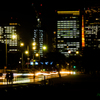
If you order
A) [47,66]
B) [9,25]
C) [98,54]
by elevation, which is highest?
[9,25]

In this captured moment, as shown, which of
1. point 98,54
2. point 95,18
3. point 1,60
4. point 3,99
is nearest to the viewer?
point 3,99

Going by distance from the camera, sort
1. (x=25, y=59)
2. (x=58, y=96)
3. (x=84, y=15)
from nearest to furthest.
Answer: (x=58, y=96)
(x=25, y=59)
(x=84, y=15)

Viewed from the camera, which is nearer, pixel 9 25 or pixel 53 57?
pixel 53 57

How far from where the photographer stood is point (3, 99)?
12.7m

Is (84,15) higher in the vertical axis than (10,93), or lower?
higher

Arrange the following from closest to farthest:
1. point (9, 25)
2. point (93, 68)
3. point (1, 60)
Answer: point (93, 68) → point (1, 60) → point (9, 25)

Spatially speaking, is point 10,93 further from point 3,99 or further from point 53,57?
point 53,57

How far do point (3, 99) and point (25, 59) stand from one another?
298 feet

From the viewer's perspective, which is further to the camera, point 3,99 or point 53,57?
point 53,57

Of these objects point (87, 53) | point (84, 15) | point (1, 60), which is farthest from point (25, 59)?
point (84, 15)

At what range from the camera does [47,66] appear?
8069 cm

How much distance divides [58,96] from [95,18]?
174850mm

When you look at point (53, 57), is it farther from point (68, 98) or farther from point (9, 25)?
point (9, 25)

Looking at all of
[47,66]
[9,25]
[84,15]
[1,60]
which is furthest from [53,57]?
[84,15]
